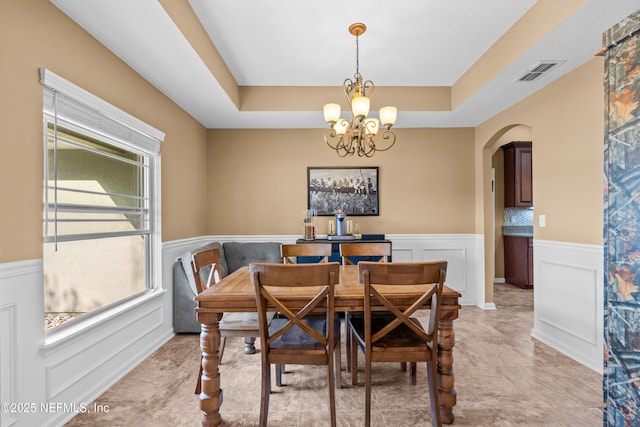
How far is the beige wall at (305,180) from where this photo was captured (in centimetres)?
450

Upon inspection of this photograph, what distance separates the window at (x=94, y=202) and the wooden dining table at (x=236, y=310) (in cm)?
104

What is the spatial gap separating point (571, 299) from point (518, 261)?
108 inches

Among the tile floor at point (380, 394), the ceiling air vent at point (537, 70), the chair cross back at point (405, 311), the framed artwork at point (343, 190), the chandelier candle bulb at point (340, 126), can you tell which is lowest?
the tile floor at point (380, 394)

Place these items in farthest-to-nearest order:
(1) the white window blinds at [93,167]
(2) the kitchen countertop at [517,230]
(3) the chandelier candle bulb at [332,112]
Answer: (2) the kitchen countertop at [517,230]
(3) the chandelier candle bulb at [332,112]
(1) the white window blinds at [93,167]

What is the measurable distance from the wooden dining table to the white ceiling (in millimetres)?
1790

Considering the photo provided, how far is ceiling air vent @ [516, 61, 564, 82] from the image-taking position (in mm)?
2658

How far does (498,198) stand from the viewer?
5.68 meters

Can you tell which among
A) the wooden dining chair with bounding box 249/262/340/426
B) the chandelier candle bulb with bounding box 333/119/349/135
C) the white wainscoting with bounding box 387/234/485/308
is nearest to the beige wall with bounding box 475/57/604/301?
the white wainscoting with bounding box 387/234/485/308

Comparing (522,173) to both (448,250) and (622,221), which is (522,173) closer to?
(448,250)

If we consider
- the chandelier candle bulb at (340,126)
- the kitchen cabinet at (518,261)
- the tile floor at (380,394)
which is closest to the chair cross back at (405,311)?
the tile floor at (380,394)

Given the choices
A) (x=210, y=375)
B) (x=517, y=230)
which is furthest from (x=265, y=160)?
(x=517, y=230)

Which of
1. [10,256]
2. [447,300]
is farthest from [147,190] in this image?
[447,300]

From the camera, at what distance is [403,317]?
1.65 m

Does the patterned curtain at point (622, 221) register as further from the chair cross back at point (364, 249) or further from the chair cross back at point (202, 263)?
the chair cross back at point (202, 263)
